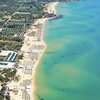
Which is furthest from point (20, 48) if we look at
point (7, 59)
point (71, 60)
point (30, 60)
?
point (71, 60)

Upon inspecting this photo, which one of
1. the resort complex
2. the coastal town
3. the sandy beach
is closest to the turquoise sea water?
the sandy beach

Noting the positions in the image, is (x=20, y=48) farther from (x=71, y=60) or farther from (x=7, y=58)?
(x=71, y=60)

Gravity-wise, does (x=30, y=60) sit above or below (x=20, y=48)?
below

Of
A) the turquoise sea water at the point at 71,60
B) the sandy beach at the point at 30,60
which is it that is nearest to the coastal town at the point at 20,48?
the sandy beach at the point at 30,60

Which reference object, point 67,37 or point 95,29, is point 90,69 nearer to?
point 67,37

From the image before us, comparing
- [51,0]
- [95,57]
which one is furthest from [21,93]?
[51,0]
